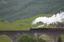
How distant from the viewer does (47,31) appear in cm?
9312

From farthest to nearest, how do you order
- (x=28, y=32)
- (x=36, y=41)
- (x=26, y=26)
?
1. (x=26, y=26)
2. (x=28, y=32)
3. (x=36, y=41)

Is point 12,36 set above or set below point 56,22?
below

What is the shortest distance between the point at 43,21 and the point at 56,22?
8951 mm

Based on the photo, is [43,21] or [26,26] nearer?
[43,21]

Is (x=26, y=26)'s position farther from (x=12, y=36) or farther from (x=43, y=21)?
(x=12, y=36)

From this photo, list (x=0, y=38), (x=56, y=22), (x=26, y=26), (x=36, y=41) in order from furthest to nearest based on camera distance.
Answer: (x=26, y=26) < (x=56, y=22) < (x=0, y=38) < (x=36, y=41)

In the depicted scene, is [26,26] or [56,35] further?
[26,26]

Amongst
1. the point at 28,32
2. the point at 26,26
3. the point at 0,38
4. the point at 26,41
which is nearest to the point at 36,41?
the point at 26,41

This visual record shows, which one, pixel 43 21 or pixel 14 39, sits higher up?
pixel 43 21

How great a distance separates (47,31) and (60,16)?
45.7m

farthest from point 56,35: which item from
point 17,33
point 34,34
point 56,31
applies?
point 17,33

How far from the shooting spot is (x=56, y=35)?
3730 inches

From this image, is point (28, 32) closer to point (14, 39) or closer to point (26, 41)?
point (14, 39)

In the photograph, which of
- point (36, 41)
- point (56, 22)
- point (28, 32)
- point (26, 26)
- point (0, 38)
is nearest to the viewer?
point (36, 41)
